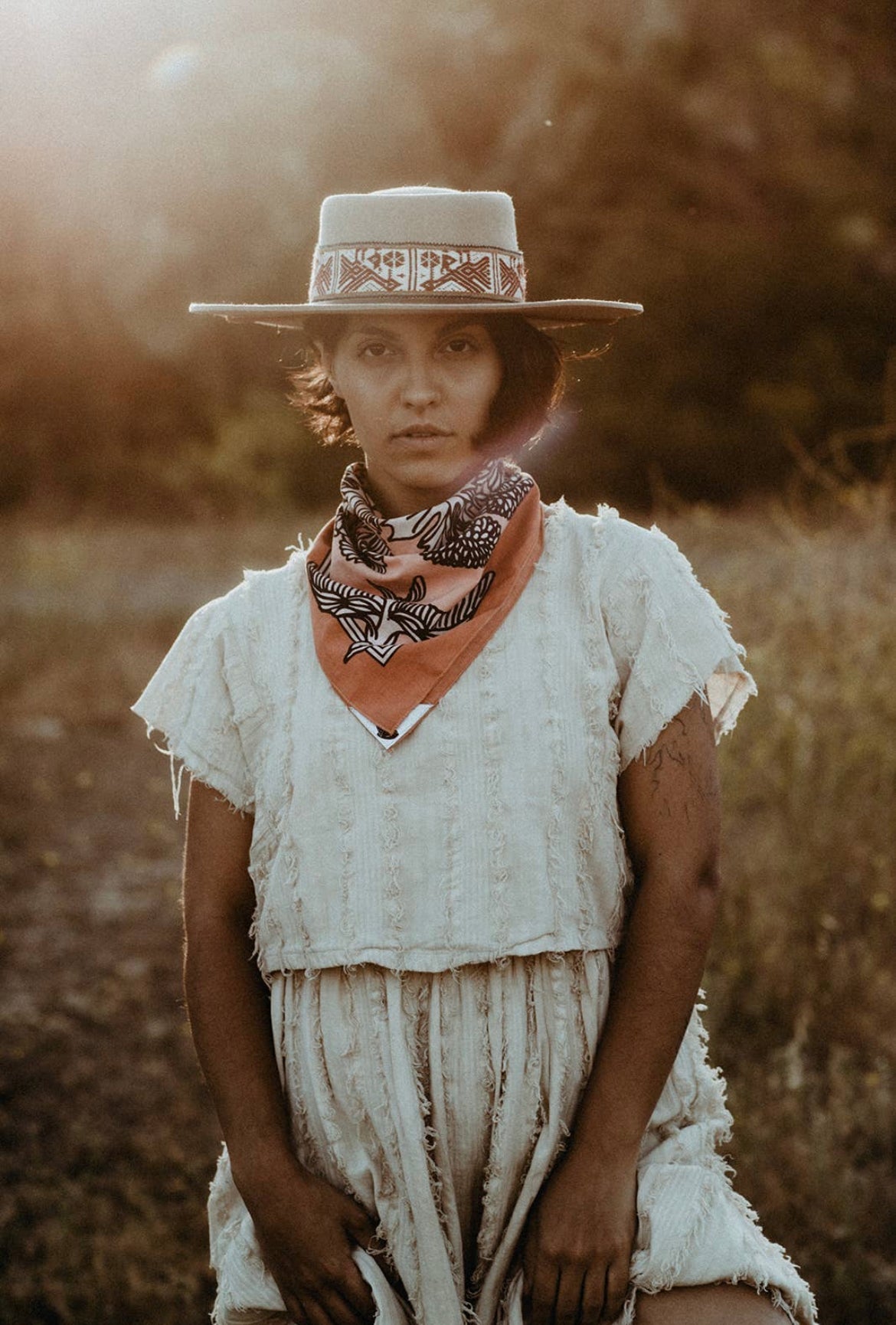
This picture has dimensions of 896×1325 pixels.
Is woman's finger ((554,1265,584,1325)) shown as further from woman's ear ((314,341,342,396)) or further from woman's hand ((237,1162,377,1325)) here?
woman's ear ((314,341,342,396))

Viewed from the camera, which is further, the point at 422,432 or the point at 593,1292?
the point at 422,432

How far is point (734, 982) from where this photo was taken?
12.0ft

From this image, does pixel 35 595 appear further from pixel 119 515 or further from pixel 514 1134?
pixel 119 515

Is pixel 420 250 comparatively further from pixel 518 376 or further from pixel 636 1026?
pixel 636 1026

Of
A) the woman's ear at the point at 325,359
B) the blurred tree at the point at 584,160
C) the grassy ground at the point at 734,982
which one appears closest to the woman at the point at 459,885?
the woman's ear at the point at 325,359

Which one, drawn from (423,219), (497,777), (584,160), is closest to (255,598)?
(497,777)

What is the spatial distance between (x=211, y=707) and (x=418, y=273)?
2.04ft

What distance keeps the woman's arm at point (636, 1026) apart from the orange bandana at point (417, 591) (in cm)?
27

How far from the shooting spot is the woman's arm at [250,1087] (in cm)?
172

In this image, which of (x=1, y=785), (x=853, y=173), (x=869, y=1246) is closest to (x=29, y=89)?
(x=853, y=173)

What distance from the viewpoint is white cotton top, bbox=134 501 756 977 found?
169 centimetres

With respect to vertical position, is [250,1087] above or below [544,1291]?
above

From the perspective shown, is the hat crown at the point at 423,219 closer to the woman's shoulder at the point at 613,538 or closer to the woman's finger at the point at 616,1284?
the woman's shoulder at the point at 613,538

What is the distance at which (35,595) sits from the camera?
9.32 m
